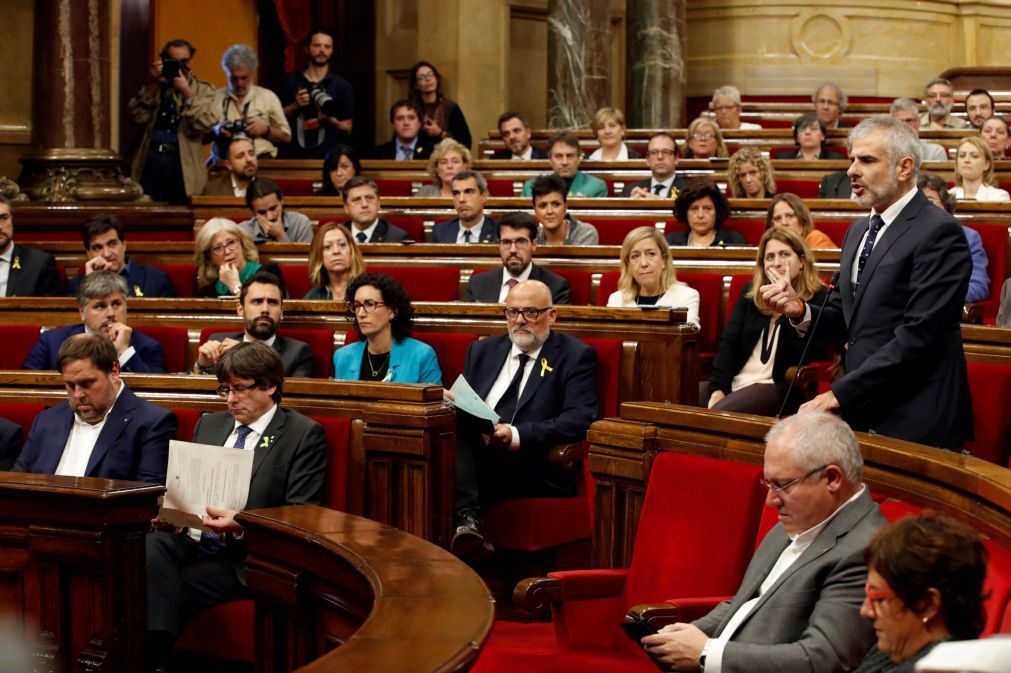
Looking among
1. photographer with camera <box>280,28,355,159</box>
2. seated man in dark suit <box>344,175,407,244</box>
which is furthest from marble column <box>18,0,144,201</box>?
seated man in dark suit <box>344,175,407,244</box>

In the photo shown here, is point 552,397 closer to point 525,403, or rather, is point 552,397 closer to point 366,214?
point 525,403

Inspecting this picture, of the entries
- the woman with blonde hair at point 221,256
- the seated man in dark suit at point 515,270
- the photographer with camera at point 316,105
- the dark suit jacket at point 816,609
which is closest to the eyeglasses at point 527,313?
the seated man in dark suit at point 515,270

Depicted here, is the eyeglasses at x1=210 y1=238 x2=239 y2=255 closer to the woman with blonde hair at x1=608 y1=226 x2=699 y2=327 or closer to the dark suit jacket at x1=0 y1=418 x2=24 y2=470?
the woman with blonde hair at x1=608 y1=226 x2=699 y2=327

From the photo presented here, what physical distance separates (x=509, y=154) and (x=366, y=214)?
2.27m

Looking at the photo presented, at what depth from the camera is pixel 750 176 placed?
6082 mm

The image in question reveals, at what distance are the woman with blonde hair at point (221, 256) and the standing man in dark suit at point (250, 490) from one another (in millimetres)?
1779

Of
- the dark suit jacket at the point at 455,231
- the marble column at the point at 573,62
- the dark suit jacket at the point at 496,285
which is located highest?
the marble column at the point at 573,62

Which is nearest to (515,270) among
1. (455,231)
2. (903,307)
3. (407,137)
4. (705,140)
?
(455,231)

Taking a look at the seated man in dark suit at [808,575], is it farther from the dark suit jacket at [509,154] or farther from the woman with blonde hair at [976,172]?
the dark suit jacket at [509,154]

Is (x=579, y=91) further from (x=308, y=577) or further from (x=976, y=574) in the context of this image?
(x=976, y=574)

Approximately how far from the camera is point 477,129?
985cm

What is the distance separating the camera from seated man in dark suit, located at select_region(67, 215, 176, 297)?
17.1 ft

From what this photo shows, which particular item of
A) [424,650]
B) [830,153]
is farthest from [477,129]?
[424,650]

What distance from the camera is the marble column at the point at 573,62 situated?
9.66 m
